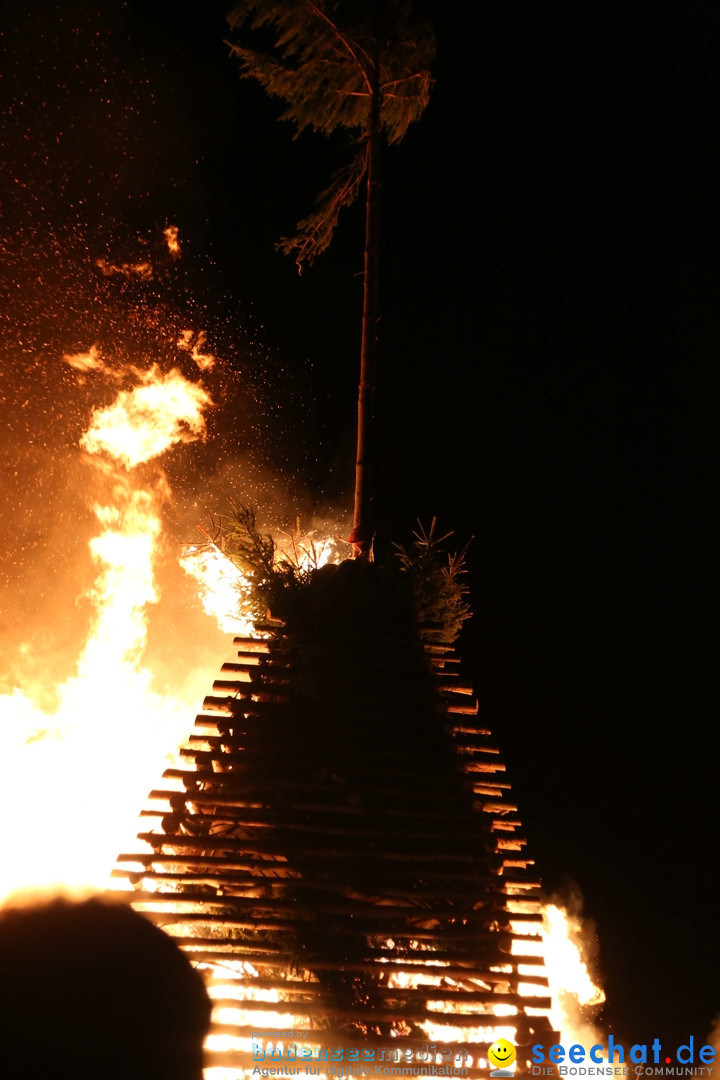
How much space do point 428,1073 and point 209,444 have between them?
11.3 metres

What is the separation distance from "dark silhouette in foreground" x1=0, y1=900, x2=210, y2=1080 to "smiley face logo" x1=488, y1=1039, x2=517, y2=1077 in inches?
127

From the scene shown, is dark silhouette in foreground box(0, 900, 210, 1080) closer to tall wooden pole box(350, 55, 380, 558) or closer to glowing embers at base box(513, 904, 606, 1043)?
tall wooden pole box(350, 55, 380, 558)

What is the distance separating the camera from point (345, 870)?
17.9ft

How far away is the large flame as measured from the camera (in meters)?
9.03

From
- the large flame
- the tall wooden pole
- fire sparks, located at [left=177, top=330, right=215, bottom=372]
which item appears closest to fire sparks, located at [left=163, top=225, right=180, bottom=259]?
fire sparks, located at [left=177, top=330, right=215, bottom=372]

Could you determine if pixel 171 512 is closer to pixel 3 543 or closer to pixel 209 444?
pixel 209 444

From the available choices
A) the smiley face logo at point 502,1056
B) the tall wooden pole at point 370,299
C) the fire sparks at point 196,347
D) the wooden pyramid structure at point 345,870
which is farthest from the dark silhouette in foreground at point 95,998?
the fire sparks at point 196,347

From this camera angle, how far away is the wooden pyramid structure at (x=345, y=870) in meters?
4.84

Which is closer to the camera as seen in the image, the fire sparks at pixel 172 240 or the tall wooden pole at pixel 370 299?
the tall wooden pole at pixel 370 299

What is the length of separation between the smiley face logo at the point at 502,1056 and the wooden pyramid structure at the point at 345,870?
0.07 metres

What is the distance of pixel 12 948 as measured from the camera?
2.59 m

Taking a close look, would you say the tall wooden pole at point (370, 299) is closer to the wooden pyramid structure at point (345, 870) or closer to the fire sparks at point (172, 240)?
the wooden pyramid structure at point (345, 870)

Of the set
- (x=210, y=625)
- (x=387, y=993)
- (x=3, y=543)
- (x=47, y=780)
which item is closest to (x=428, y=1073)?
(x=387, y=993)

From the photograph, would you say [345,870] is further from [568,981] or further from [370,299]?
[568,981]
